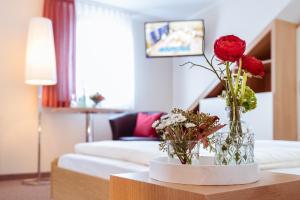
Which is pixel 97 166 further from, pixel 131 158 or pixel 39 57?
pixel 39 57

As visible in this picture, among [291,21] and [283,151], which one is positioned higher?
[291,21]

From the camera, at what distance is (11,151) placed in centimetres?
461

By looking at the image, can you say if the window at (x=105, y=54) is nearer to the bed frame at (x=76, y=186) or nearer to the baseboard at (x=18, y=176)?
the baseboard at (x=18, y=176)

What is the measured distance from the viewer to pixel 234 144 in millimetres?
1351

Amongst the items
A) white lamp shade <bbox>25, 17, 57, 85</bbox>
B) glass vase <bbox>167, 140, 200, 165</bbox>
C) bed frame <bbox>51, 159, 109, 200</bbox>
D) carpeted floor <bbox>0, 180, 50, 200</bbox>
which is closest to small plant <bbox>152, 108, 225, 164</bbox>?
glass vase <bbox>167, 140, 200, 165</bbox>

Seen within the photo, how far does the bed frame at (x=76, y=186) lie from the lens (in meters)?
2.35

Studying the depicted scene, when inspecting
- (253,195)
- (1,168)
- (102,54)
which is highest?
(102,54)

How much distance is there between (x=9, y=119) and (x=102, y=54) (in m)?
1.53

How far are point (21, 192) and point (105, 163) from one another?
1.65m

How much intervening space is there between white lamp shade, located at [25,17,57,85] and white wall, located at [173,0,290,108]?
2178 millimetres

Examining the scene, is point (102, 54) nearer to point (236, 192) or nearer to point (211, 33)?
point (211, 33)

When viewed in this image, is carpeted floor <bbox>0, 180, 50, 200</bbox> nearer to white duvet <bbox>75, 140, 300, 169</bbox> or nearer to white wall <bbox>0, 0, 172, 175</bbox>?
white wall <bbox>0, 0, 172, 175</bbox>

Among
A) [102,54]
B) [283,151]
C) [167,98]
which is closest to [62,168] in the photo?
[283,151]

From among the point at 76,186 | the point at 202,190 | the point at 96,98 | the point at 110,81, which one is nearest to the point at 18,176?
the point at 96,98
